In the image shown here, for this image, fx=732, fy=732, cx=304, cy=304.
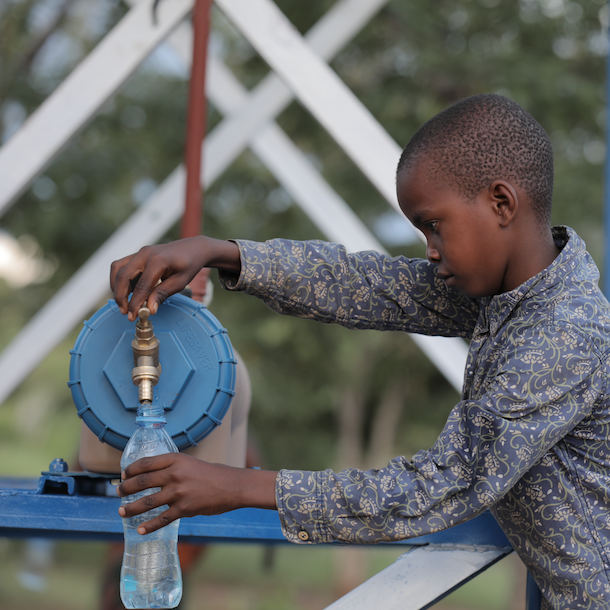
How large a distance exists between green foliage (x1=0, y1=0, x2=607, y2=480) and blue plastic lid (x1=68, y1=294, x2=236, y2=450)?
359 cm

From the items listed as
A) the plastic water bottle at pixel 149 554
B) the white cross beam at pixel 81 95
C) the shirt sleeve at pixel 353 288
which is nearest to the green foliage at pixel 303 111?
the white cross beam at pixel 81 95

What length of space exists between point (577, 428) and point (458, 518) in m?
0.28

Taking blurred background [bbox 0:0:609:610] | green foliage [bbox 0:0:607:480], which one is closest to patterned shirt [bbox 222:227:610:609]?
blurred background [bbox 0:0:609:610]

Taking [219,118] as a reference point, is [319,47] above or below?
below

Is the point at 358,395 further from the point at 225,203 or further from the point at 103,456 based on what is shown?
the point at 103,456

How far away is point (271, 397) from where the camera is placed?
21.4 ft

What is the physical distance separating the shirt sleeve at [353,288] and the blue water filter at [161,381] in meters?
0.16

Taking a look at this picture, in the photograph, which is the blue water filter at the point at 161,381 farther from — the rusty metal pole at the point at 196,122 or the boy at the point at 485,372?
the rusty metal pole at the point at 196,122

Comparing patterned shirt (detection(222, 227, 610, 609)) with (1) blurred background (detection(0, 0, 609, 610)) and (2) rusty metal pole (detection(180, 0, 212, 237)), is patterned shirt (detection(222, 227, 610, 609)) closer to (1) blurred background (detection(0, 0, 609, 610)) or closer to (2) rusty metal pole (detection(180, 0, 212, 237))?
(2) rusty metal pole (detection(180, 0, 212, 237))

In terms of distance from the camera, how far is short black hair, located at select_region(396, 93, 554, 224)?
1341mm

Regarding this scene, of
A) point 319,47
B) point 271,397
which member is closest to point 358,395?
point 271,397

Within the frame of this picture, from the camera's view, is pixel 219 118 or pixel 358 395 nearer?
pixel 219 118

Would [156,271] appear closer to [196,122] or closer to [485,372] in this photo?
[485,372]

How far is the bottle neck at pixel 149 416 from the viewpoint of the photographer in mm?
1312
